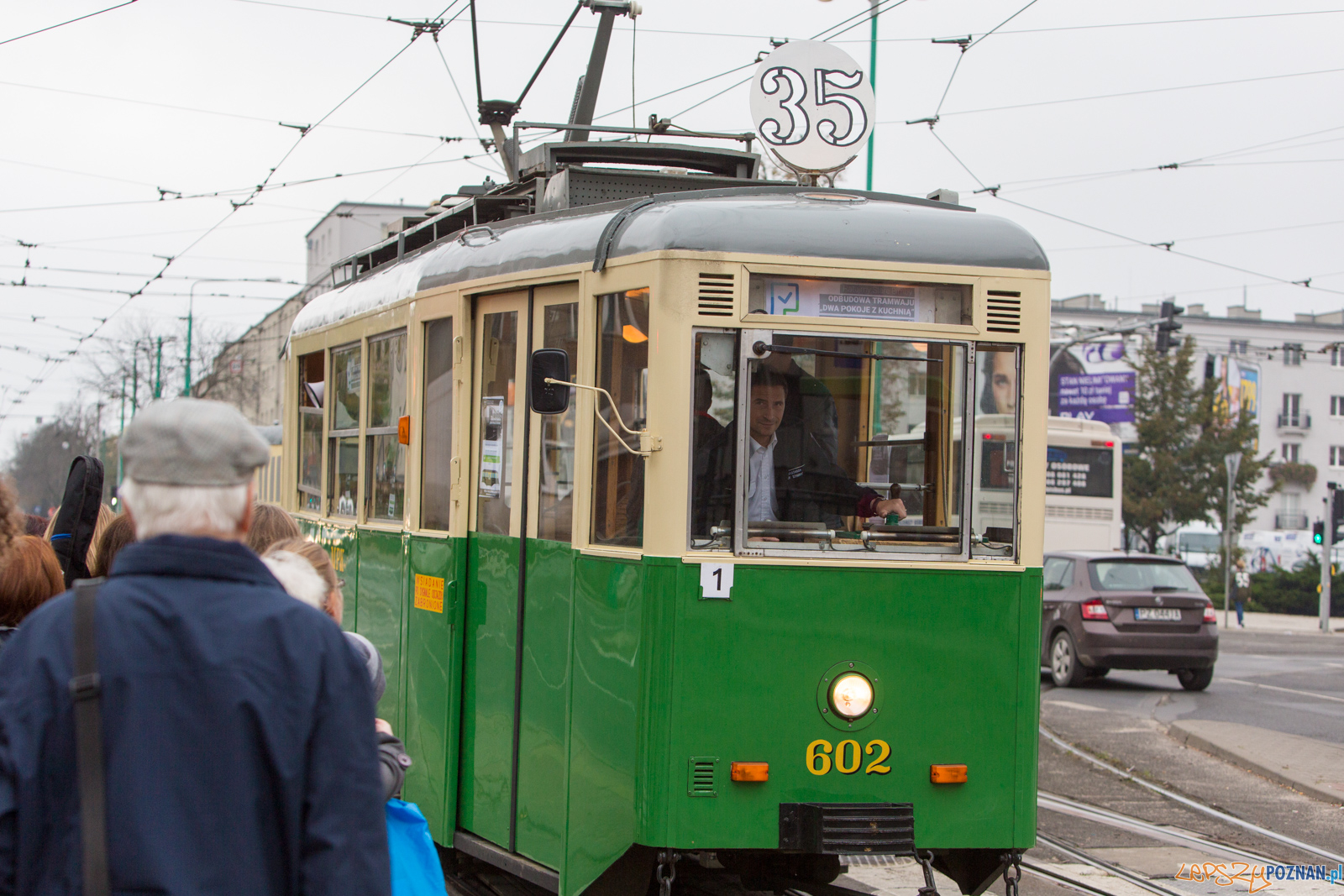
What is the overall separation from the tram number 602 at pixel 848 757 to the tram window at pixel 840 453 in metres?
0.63

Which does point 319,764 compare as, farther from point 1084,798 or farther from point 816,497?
point 1084,798

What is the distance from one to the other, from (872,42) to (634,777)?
42.2ft

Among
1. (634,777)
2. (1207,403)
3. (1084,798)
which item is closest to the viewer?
(634,777)

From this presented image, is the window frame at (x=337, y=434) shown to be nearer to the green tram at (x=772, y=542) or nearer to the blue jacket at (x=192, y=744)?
the green tram at (x=772, y=542)

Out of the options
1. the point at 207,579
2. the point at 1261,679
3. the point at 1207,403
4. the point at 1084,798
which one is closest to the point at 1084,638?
the point at 1261,679

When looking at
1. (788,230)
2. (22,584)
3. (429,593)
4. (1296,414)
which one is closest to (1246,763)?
(429,593)

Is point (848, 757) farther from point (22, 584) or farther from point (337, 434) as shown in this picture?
point (337, 434)

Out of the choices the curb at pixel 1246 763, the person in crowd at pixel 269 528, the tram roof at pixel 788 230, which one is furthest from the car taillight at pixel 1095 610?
the person in crowd at pixel 269 528

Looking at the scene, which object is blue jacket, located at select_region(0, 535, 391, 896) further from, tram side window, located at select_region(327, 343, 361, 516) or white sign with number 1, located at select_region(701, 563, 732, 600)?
tram side window, located at select_region(327, 343, 361, 516)

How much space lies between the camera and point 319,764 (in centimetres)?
212

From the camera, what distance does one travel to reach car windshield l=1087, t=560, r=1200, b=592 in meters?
15.7

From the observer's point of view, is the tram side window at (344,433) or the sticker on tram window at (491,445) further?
the tram side window at (344,433)

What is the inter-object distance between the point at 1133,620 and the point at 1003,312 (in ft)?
37.1

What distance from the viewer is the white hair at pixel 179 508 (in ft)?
7.12
